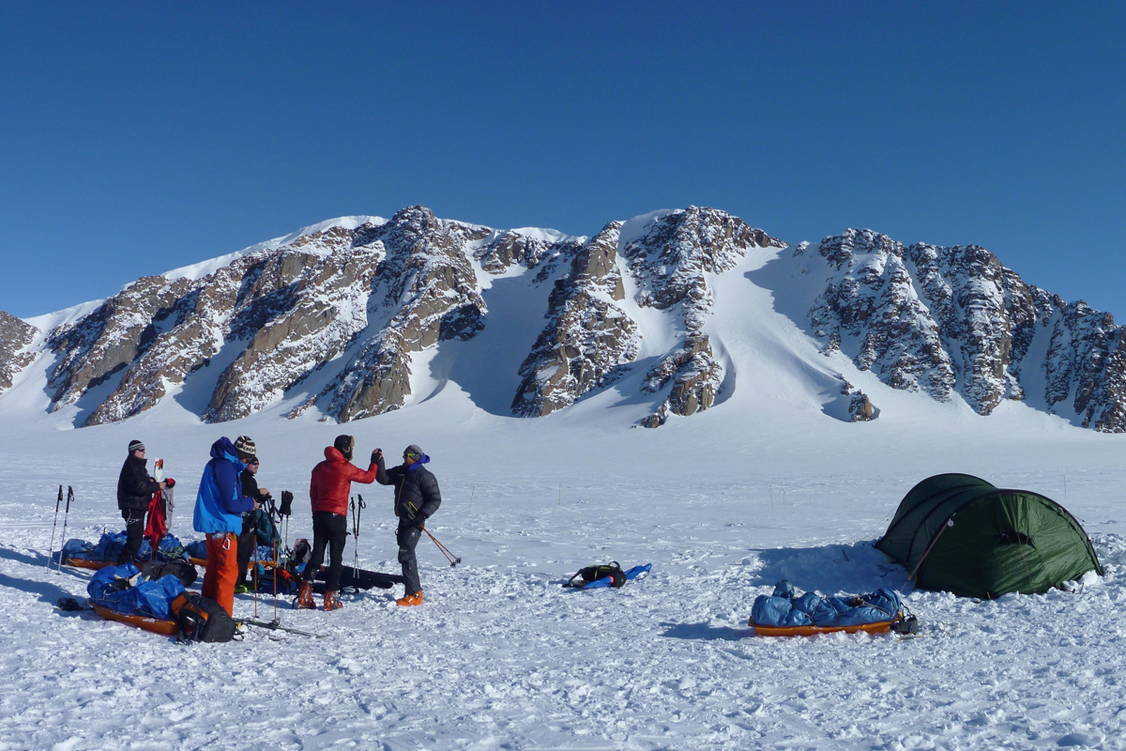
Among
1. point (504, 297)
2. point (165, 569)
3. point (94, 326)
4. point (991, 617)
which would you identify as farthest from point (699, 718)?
point (94, 326)

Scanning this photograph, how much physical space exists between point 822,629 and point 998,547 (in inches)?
139

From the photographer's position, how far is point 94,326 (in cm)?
11681

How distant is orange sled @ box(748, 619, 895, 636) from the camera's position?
7535mm

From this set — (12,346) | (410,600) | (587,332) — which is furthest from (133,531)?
(12,346)

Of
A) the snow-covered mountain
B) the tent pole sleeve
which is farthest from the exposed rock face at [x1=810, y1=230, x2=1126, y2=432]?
the tent pole sleeve

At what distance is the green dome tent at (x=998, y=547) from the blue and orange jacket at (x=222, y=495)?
8.90 metres

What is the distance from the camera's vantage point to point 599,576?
1021 cm

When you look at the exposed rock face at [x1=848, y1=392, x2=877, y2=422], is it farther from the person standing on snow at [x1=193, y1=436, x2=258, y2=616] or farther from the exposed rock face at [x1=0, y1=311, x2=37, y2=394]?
the exposed rock face at [x1=0, y1=311, x2=37, y2=394]

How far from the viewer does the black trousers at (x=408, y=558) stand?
29.3 feet

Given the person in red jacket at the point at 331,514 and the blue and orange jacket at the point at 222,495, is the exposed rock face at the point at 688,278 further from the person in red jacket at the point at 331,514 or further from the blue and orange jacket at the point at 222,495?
the blue and orange jacket at the point at 222,495

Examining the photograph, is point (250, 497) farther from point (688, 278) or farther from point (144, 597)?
point (688, 278)

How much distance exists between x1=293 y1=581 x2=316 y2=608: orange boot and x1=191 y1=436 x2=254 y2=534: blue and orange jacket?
160 centimetres

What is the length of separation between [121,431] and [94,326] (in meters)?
48.2

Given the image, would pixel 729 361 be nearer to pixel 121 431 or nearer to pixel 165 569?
pixel 121 431
